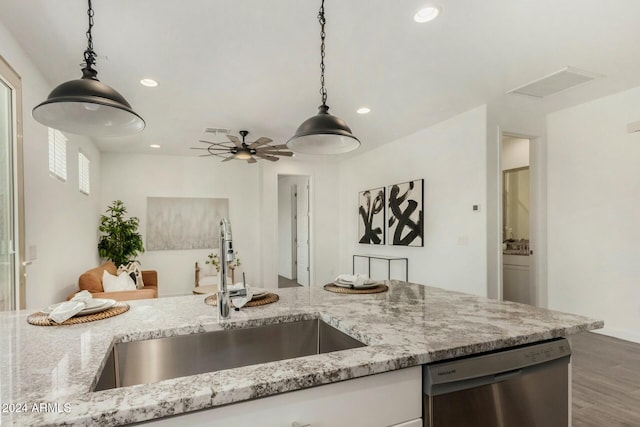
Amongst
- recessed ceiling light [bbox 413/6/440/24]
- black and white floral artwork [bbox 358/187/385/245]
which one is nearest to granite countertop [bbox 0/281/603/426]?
recessed ceiling light [bbox 413/6/440/24]

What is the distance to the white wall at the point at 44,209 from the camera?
2564 mm

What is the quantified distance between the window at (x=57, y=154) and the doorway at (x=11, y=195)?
0.82 m

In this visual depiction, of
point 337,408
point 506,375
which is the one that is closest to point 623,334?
point 506,375

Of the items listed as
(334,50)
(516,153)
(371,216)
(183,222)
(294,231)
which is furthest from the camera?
(294,231)

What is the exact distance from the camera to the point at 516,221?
5527 mm

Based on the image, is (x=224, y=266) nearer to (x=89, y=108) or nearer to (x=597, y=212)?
(x=89, y=108)

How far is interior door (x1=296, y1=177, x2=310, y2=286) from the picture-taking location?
7.14 metres

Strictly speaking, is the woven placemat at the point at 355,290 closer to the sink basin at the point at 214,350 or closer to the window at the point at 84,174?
the sink basin at the point at 214,350

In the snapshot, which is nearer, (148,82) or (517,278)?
(148,82)

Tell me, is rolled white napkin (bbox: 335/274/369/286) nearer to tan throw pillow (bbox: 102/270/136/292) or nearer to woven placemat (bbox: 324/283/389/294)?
woven placemat (bbox: 324/283/389/294)

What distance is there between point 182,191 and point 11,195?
4.12m

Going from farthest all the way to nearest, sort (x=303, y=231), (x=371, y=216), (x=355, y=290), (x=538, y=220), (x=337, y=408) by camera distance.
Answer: (x=303, y=231) < (x=371, y=216) < (x=538, y=220) < (x=355, y=290) < (x=337, y=408)

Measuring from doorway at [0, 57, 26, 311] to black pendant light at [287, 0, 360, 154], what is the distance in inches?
74.3

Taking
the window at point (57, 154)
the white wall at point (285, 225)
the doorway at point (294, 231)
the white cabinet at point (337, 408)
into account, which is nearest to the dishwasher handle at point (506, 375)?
the white cabinet at point (337, 408)
